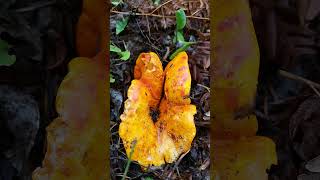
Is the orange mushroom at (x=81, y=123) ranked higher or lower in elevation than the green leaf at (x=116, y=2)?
lower

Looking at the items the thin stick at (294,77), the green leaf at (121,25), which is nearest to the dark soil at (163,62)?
the green leaf at (121,25)

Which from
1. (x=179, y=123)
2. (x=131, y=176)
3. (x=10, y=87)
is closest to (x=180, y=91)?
(x=179, y=123)

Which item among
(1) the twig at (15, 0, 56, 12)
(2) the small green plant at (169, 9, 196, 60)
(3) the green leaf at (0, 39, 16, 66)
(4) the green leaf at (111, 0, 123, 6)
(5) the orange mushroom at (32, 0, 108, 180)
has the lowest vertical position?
(5) the orange mushroom at (32, 0, 108, 180)

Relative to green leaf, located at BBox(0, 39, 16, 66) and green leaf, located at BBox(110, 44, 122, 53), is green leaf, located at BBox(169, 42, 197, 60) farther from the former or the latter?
green leaf, located at BBox(0, 39, 16, 66)

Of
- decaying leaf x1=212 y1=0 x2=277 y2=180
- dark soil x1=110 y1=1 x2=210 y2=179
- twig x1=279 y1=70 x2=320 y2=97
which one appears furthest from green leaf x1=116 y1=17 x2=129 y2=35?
twig x1=279 y1=70 x2=320 y2=97

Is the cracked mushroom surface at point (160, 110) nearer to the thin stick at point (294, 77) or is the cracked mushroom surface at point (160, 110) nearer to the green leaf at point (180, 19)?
the green leaf at point (180, 19)
